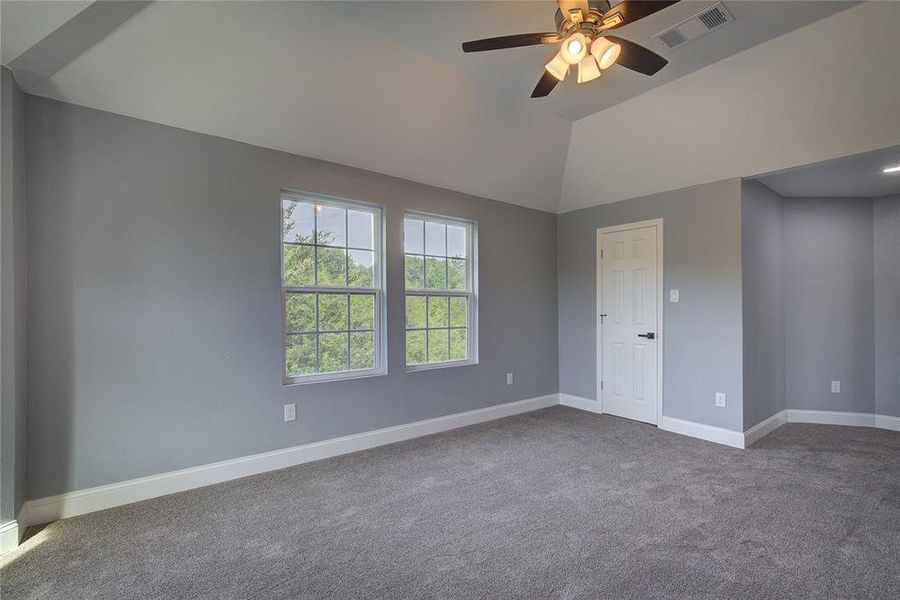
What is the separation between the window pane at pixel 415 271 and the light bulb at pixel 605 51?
2.25m

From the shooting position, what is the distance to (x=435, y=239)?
4.18 meters

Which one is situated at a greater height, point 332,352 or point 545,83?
point 545,83

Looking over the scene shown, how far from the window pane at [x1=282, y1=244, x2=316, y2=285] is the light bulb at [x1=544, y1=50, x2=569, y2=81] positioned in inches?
84.9

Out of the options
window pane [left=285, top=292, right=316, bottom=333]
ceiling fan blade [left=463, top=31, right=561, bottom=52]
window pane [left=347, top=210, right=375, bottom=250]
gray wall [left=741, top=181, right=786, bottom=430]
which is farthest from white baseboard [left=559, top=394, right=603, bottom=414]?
ceiling fan blade [left=463, top=31, right=561, bottom=52]

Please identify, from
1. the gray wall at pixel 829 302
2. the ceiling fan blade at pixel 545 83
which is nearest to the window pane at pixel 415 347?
the ceiling fan blade at pixel 545 83

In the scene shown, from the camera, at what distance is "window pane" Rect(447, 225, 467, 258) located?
14.1 feet

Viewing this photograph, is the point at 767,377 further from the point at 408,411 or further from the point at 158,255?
the point at 158,255

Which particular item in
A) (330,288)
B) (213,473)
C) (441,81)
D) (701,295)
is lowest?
(213,473)

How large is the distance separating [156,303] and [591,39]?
9.68ft

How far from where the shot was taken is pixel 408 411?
3840 mm

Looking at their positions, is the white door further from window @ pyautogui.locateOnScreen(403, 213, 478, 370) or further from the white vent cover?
the white vent cover

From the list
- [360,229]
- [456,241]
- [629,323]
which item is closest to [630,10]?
[360,229]

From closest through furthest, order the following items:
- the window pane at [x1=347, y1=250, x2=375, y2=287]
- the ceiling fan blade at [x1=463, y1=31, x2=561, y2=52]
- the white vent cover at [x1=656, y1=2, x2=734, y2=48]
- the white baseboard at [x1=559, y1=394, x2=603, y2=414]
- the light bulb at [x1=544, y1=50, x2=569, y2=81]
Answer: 1. the ceiling fan blade at [x1=463, y1=31, x2=561, y2=52]
2. the light bulb at [x1=544, y1=50, x2=569, y2=81]
3. the white vent cover at [x1=656, y1=2, x2=734, y2=48]
4. the window pane at [x1=347, y1=250, x2=375, y2=287]
5. the white baseboard at [x1=559, y1=394, x2=603, y2=414]

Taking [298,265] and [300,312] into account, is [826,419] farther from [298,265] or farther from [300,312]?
[298,265]
